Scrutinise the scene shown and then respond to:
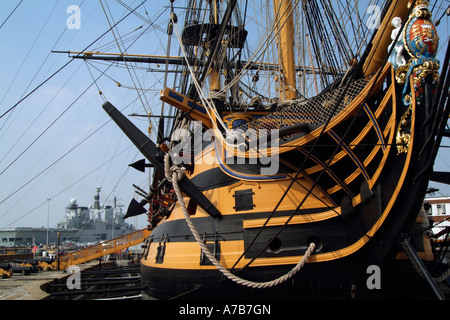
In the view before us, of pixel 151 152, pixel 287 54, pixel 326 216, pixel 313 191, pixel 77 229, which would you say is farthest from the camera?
pixel 77 229

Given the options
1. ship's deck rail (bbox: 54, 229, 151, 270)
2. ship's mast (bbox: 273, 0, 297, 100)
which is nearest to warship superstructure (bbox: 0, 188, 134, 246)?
ship's deck rail (bbox: 54, 229, 151, 270)

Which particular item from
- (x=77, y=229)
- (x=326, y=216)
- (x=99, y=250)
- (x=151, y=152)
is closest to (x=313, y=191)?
(x=326, y=216)

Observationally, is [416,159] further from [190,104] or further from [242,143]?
[190,104]

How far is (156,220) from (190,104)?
8.75 meters

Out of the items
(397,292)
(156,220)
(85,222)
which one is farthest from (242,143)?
(85,222)

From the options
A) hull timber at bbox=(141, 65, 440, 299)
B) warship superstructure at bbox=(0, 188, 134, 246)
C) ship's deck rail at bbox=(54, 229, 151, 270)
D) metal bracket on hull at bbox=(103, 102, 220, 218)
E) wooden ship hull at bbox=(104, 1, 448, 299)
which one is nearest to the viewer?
wooden ship hull at bbox=(104, 1, 448, 299)

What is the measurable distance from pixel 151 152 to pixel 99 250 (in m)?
17.4

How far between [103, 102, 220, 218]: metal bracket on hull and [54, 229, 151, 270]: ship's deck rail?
47.6ft

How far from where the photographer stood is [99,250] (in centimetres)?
2325

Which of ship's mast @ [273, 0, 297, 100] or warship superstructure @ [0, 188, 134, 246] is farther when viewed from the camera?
warship superstructure @ [0, 188, 134, 246]

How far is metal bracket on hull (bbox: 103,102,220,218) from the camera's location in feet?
25.2

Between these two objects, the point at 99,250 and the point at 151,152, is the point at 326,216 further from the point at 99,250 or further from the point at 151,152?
the point at 99,250

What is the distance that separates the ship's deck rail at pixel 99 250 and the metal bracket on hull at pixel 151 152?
14.5 m

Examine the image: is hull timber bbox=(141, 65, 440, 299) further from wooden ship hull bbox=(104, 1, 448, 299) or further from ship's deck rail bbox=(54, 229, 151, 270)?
ship's deck rail bbox=(54, 229, 151, 270)
